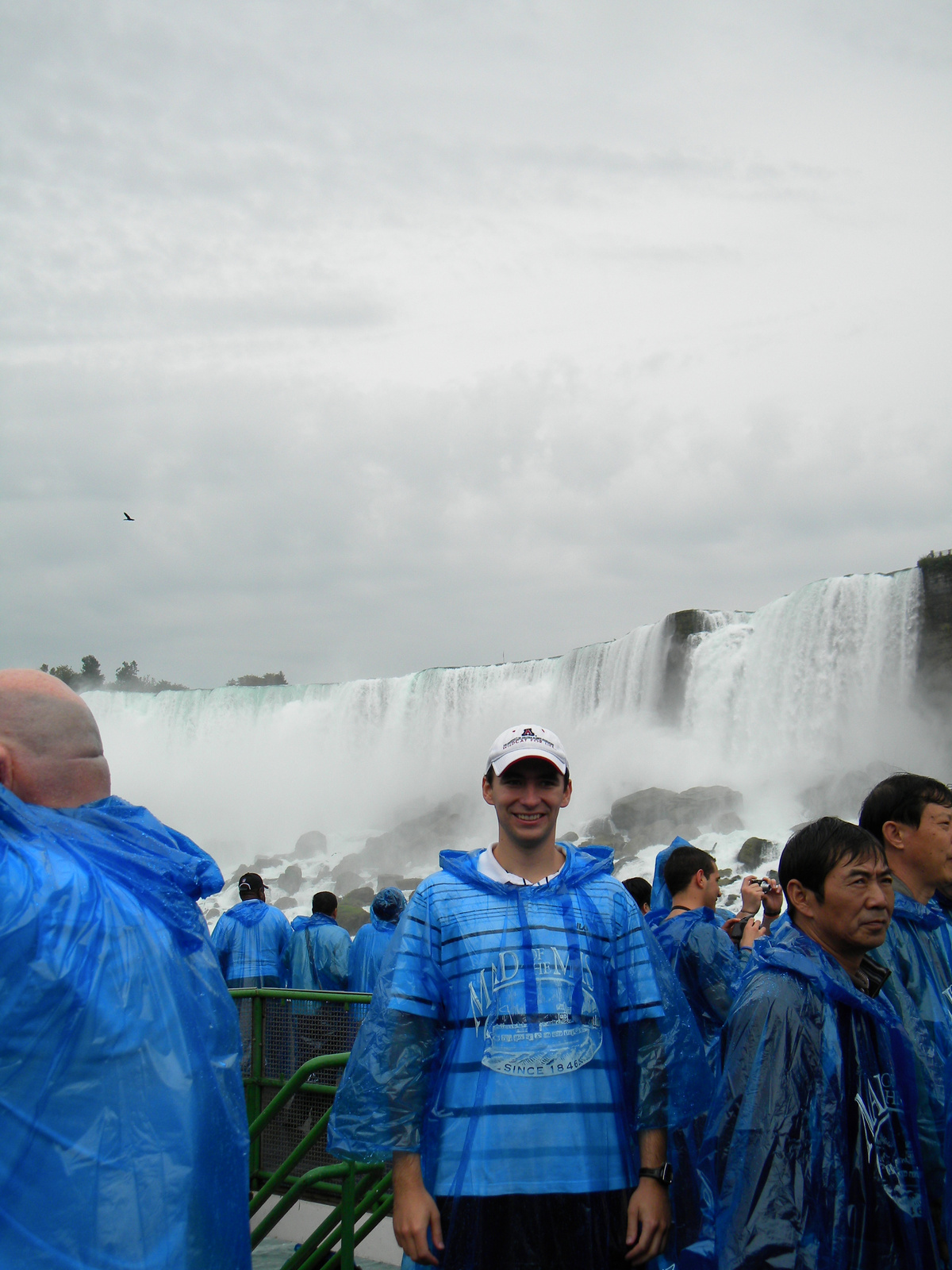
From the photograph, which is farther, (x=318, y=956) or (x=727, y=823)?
(x=727, y=823)

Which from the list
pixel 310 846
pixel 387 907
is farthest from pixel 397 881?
pixel 387 907

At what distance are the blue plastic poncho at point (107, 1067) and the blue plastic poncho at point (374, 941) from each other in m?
4.84

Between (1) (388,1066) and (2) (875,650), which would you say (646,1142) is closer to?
(1) (388,1066)

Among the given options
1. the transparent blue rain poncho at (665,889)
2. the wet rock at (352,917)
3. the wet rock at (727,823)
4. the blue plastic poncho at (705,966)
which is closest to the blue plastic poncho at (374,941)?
the transparent blue rain poncho at (665,889)

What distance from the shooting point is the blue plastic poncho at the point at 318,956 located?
Answer: 736 cm

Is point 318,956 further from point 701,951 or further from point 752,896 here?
point 701,951

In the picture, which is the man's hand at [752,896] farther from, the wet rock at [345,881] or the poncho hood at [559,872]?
the wet rock at [345,881]

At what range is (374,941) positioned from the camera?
699 centimetres

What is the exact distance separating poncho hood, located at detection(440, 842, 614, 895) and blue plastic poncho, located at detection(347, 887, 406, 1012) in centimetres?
428

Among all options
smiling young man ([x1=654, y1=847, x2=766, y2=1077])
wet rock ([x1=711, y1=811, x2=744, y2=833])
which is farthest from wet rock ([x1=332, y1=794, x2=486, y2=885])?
smiling young man ([x1=654, y1=847, x2=766, y2=1077])

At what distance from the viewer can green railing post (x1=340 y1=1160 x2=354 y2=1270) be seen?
3.53m

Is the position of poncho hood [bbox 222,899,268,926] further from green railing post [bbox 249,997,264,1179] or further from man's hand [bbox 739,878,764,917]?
man's hand [bbox 739,878,764,917]

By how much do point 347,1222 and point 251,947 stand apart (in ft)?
12.8

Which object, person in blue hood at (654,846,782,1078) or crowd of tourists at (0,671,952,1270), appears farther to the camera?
person in blue hood at (654,846,782,1078)
